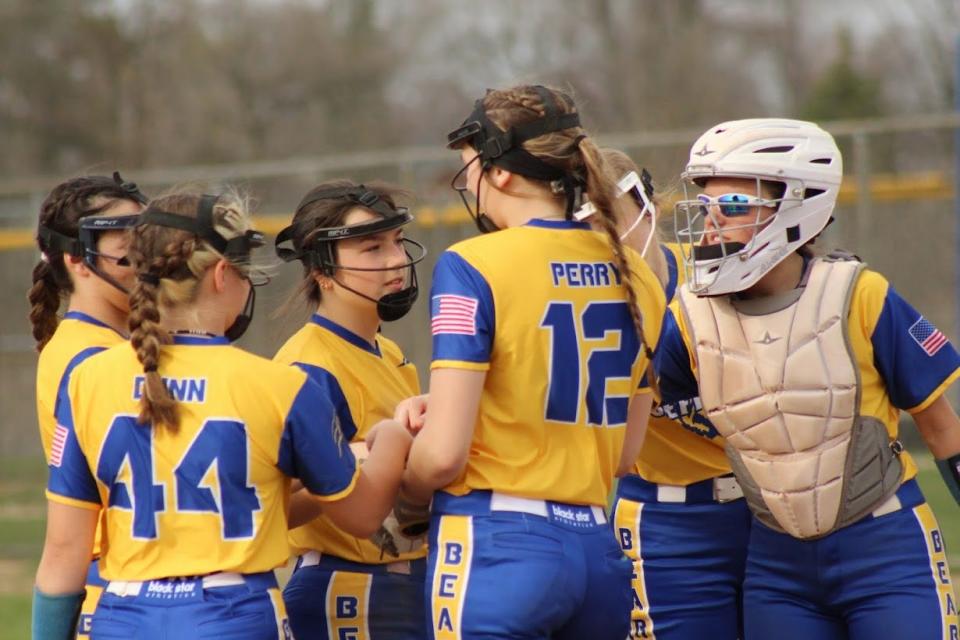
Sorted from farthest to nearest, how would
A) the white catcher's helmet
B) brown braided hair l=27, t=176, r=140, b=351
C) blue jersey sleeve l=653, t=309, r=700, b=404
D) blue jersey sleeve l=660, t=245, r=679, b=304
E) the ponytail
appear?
blue jersey sleeve l=660, t=245, r=679, b=304, the ponytail, brown braided hair l=27, t=176, r=140, b=351, blue jersey sleeve l=653, t=309, r=700, b=404, the white catcher's helmet

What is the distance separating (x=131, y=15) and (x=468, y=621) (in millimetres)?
30070

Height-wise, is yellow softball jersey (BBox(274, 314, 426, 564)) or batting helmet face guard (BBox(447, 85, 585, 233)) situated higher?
batting helmet face guard (BBox(447, 85, 585, 233))

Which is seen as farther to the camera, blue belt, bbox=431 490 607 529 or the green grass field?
the green grass field

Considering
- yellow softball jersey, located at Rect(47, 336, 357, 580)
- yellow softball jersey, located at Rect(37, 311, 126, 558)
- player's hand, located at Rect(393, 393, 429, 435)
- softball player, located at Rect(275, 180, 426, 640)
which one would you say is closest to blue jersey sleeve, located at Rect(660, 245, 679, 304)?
softball player, located at Rect(275, 180, 426, 640)

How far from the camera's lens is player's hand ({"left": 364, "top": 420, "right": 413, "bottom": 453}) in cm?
367

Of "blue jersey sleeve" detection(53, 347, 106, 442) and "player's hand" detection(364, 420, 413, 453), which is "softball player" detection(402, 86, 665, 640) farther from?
"blue jersey sleeve" detection(53, 347, 106, 442)

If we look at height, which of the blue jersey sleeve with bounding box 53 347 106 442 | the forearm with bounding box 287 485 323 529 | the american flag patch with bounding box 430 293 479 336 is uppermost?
the american flag patch with bounding box 430 293 479 336

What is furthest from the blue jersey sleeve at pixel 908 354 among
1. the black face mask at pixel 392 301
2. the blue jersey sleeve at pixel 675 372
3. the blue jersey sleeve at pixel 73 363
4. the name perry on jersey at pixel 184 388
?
the blue jersey sleeve at pixel 73 363

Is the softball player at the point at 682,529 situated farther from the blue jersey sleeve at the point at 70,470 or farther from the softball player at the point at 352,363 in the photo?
the blue jersey sleeve at the point at 70,470

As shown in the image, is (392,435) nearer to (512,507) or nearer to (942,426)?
(512,507)

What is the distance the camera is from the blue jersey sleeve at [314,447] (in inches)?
137

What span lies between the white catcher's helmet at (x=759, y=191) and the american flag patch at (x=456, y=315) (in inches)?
32.7

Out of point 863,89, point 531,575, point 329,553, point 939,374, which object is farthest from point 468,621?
point 863,89

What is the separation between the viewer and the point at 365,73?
3209 cm
